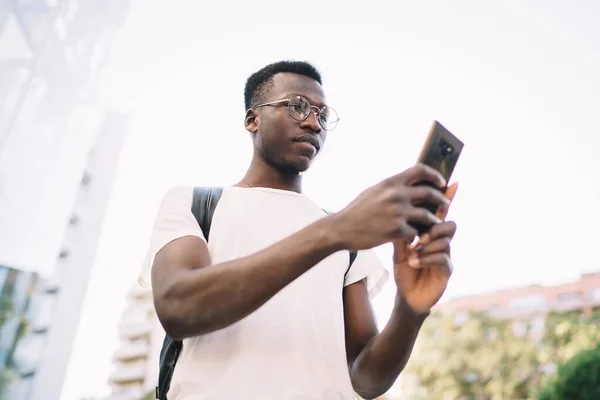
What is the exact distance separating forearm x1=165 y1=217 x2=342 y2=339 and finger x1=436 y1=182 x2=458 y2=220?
0.27 meters

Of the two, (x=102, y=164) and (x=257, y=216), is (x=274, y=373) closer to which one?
(x=257, y=216)

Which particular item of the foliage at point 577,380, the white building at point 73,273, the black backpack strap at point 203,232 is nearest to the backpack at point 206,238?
the black backpack strap at point 203,232

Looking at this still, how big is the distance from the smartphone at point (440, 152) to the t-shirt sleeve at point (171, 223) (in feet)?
2.13

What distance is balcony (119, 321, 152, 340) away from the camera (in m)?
49.3

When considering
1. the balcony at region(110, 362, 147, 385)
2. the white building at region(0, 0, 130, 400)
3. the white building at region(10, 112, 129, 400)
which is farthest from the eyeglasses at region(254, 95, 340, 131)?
the balcony at region(110, 362, 147, 385)

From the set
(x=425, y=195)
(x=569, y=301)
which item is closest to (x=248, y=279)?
(x=425, y=195)

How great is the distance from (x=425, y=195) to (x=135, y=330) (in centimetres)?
5284

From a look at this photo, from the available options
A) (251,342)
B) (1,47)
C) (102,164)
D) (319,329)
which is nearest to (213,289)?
(251,342)

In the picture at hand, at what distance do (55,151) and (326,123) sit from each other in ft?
17.7

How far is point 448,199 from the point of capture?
112 cm

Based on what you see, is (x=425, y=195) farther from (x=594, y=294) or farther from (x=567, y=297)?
(x=567, y=297)

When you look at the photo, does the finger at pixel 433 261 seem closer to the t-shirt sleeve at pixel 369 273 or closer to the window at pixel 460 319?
the t-shirt sleeve at pixel 369 273

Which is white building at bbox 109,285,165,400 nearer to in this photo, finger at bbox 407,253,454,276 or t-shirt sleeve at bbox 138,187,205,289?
t-shirt sleeve at bbox 138,187,205,289

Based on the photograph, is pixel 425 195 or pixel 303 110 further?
pixel 303 110
